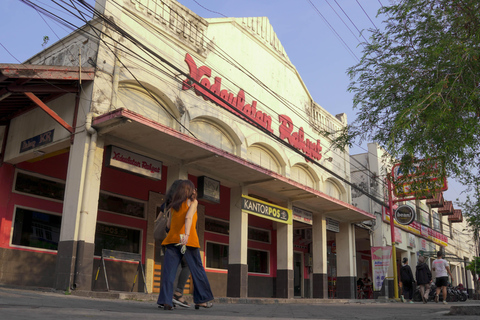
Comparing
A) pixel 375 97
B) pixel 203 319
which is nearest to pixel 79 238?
pixel 203 319

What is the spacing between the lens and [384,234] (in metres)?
24.0

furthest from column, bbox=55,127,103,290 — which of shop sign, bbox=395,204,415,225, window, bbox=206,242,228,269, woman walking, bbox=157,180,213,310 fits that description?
shop sign, bbox=395,204,415,225

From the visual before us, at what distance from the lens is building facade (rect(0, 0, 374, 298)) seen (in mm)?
10023

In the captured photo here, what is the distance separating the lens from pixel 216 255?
53.1ft

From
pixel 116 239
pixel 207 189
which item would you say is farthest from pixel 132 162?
pixel 116 239

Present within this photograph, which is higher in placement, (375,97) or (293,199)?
(375,97)

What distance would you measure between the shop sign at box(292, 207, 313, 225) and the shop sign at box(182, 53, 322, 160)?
256 cm

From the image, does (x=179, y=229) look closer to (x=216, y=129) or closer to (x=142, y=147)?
(x=142, y=147)

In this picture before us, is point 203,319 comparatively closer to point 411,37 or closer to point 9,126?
point 411,37

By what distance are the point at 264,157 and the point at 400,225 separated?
13.9 meters

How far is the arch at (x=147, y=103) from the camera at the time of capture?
37.0 ft

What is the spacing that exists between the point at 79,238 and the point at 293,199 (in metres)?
8.85

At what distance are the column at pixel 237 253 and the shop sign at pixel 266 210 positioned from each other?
0.78 ft

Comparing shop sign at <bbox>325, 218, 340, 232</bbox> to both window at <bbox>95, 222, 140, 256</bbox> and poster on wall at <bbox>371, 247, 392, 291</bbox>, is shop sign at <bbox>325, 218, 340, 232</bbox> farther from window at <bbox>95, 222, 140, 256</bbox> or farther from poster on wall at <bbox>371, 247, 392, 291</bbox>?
window at <bbox>95, 222, 140, 256</bbox>
